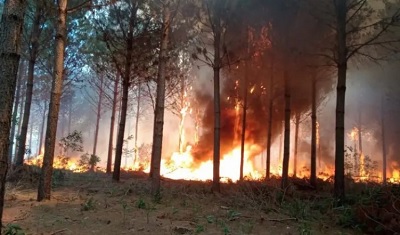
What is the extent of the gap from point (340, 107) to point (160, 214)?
5959mm

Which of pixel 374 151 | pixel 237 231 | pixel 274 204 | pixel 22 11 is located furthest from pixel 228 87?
pixel 374 151

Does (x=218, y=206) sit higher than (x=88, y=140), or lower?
lower

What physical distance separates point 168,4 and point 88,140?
47629mm

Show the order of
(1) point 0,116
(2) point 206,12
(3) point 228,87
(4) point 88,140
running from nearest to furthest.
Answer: (1) point 0,116 < (2) point 206,12 < (3) point 228,87 < (4) point 88,140

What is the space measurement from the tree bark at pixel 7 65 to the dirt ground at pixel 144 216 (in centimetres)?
213

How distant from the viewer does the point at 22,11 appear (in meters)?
3.96

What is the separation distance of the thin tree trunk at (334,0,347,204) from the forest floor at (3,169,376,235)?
924 millimetres

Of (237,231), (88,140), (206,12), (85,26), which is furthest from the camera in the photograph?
(88,140)

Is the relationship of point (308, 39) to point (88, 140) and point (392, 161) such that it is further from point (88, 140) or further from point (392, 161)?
point (88, 140)

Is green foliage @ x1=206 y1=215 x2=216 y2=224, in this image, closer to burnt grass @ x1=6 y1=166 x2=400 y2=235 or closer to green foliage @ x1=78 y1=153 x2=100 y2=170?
burnt grass @ x1=6 y1=166 x2=400 y2=235

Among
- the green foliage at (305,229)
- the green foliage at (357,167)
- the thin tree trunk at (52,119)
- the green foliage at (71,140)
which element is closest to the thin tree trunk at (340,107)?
the green foliage at (305,229)

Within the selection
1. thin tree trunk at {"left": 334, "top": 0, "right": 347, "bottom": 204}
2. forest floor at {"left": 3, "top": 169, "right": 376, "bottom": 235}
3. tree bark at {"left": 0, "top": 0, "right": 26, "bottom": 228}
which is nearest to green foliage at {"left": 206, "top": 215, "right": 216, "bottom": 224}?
forest floor at {"left": 3, "top": 169, "right": 376, "bottom": 235}

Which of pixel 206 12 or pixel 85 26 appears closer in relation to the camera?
pixel 206 12

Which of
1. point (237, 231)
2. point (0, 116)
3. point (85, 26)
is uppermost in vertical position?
point (85, 26)
